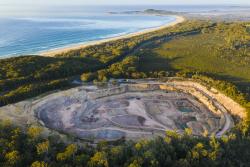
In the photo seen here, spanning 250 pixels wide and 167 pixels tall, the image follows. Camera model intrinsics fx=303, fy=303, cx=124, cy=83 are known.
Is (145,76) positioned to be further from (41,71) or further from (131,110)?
(41,71)

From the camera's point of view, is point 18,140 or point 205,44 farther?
point 205,44

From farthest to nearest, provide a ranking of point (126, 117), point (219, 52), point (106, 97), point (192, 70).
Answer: point (219, 52) → point (192, 70) → point (106, 97) → point (126, 117)

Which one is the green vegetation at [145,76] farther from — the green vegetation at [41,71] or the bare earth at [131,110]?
the bare earth at [131,110]

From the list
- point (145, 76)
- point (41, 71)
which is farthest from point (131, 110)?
point (41, 71)

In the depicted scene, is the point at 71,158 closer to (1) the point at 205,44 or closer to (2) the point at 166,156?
(2) the point at 166,156

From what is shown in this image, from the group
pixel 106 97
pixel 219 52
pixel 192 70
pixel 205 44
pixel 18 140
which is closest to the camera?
pixel 18 140

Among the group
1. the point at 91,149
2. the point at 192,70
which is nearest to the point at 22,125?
the point at 91,149

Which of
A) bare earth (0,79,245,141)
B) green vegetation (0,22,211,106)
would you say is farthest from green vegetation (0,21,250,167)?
bare earth (0,79,245,141)
